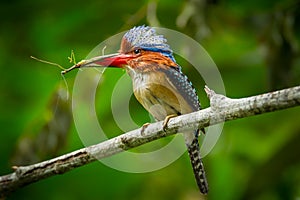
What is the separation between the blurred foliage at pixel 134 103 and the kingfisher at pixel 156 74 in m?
1.80

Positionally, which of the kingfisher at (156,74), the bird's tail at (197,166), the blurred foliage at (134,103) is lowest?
the bird's tail at (197,166)

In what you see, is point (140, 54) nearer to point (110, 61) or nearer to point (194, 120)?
point (110, 61)

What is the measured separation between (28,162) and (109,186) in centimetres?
165

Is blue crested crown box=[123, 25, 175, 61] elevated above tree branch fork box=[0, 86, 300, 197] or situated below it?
above

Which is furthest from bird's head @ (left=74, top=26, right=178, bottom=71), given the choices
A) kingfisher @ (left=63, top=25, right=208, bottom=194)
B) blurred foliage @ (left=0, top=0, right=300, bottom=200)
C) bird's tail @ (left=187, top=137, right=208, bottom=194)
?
blurred foliage @ (left=0, top=0, right=300, bottom=200)

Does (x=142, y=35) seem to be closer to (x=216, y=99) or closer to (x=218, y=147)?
(x=216, y=99)

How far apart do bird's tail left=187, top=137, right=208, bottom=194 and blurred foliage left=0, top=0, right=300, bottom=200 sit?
5.46 ft

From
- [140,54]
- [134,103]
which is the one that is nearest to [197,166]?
[140,54]

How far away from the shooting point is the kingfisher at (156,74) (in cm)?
164

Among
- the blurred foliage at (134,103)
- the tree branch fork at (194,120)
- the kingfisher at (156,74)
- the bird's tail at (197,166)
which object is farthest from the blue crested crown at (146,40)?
the blurred foliage at (134,103)

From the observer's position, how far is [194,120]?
65.1 inches

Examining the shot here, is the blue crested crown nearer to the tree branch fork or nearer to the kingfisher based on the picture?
the kingfisher

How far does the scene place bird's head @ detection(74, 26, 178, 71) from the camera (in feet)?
5.34

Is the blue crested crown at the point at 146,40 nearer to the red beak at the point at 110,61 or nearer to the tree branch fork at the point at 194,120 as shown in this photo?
the red beak at the point at 110,61
